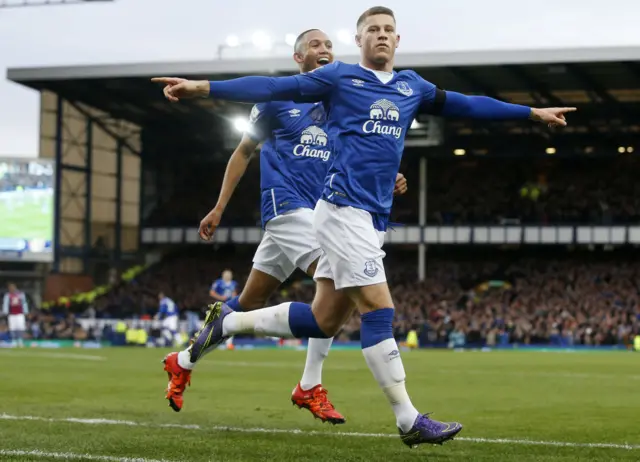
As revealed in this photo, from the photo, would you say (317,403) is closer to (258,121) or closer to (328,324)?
(328,324)

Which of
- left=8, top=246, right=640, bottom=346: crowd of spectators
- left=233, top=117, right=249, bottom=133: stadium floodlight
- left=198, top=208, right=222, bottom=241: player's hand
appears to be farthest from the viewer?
left=233, top=117, right=249, bottom=133: stadium floodlight

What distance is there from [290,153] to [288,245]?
0.67 meters

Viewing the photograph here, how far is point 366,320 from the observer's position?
223 inches

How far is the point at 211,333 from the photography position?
690 cm

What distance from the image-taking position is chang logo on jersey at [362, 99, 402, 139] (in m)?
5.74

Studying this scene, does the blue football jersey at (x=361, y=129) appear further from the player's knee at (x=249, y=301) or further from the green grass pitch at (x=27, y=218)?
the green grass pitch at (x=27, y=218)

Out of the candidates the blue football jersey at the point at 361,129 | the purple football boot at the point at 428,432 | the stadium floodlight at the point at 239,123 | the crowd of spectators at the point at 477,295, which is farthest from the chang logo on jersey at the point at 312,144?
the stadium floodlight at the point at 239,123

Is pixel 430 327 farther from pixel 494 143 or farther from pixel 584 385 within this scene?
pixel 584 385

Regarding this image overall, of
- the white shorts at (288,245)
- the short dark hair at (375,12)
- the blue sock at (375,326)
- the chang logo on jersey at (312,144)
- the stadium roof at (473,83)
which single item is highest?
the stadium roof at (473,83)

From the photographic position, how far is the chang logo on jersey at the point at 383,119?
574 cm

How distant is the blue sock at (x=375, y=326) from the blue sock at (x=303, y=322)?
0.62 meters

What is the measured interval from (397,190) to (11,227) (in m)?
38.8

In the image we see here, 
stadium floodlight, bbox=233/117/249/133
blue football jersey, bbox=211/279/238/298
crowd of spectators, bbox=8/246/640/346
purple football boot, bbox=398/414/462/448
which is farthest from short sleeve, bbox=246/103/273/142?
stadium floodlight, bbox=233/117/249/133

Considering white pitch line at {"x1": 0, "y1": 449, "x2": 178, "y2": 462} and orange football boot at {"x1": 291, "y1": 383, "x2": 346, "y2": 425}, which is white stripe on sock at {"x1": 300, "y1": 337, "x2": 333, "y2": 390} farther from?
white pitch line at {"x1": 0, "y1": 449, "x2": 178, "y2": 462}
